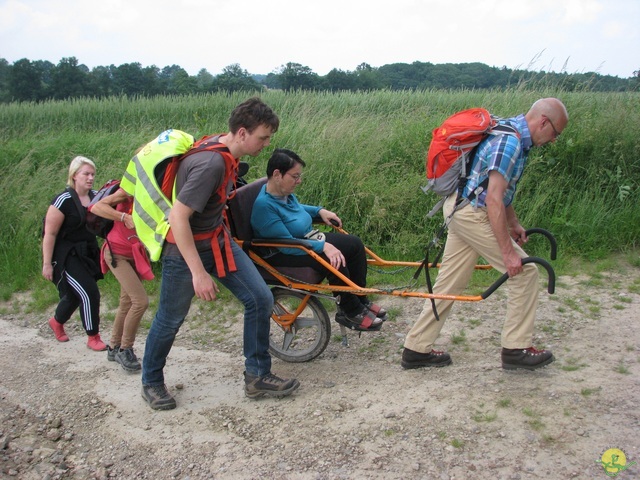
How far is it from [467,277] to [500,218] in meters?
0.77

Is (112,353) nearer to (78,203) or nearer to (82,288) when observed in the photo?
(82,288)

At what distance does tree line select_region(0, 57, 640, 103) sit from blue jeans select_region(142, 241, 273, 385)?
7765 mm

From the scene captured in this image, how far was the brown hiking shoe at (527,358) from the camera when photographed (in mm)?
4430

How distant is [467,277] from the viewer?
4590 mm

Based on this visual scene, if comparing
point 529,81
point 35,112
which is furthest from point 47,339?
point 35,112

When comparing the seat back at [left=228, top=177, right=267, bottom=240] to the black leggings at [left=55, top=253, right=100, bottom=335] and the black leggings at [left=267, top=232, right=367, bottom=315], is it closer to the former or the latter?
the black leggings at [left=267, top=232, right=367, bottom=315]

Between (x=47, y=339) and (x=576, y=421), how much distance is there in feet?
17.2

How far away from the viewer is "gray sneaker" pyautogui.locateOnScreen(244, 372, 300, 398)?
4484 millimetres

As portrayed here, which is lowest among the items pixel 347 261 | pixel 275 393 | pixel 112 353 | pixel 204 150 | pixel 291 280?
pixel 112 353

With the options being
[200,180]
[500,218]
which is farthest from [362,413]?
[200,180]

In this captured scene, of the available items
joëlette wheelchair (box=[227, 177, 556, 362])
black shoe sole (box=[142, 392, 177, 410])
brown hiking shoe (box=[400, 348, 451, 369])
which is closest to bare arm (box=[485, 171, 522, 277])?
joëlette wheelchair (box=[227, 177, 556, 362])

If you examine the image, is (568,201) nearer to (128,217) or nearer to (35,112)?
(128,217)

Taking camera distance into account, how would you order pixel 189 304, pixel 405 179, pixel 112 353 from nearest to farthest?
pixel 189 304, pixel 112 353, pixel 405 179

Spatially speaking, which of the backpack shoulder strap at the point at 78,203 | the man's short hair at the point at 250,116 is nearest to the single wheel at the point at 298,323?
the man's short hair at the point at 250,116
